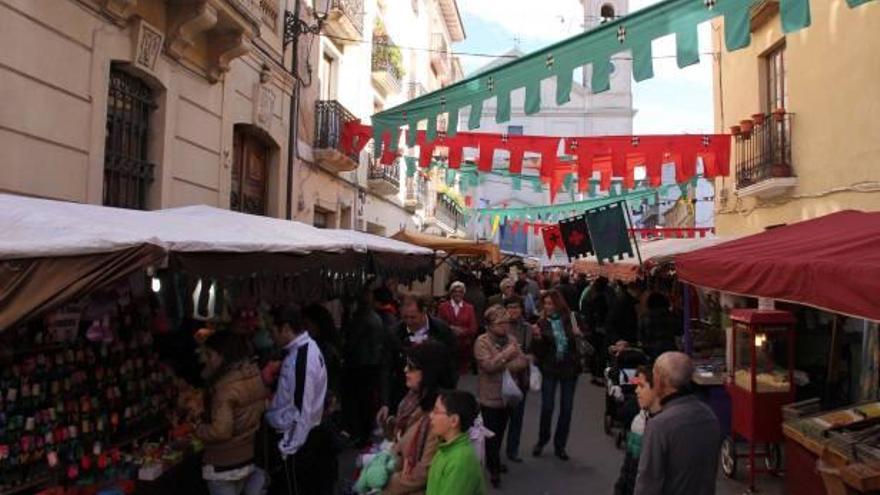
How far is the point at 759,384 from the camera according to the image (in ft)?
22.0

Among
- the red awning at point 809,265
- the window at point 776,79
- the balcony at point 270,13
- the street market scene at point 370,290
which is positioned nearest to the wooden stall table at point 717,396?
the street market scene at point 370,290

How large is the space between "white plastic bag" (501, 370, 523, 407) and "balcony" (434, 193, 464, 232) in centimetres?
2907

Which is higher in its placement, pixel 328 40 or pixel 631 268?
pixel 328 40

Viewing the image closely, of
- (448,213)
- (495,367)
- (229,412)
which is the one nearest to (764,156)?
(495,367)

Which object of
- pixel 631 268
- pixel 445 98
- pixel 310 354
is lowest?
pixel 310 354

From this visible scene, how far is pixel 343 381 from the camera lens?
8156 millimetres

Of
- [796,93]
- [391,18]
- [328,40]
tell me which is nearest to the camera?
[796,93]

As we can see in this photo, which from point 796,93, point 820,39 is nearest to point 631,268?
point 796,93

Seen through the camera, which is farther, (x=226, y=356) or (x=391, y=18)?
(x=391, y=18)

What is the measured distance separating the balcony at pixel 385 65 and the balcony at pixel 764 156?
9.48m

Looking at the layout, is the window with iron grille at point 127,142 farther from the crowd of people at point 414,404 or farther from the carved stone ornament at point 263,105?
the carved stone ornament at point 263,105

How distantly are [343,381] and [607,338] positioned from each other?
20.1 feet

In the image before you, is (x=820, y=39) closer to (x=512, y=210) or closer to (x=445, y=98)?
(x=445, y=98)

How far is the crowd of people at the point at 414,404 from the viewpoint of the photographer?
3680mm
